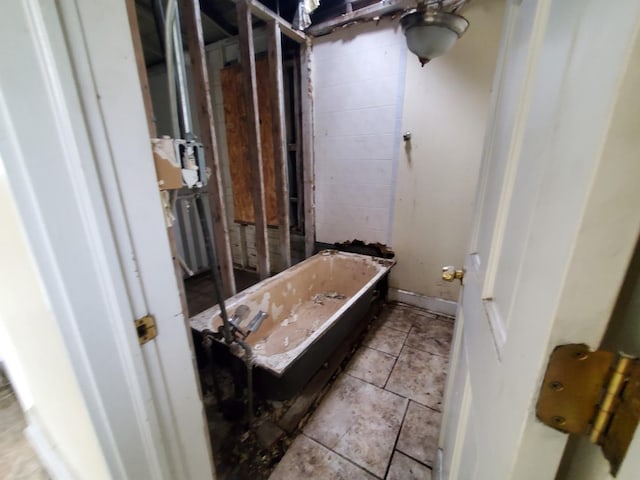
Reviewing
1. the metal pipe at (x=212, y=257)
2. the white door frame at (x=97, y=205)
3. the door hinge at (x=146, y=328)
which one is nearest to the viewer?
the white door frame at (x=97, y=205)

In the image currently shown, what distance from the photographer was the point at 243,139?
116 inches

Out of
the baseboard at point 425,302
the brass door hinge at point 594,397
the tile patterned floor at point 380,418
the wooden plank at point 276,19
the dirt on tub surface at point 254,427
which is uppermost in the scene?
the wooden plank at point 276,19

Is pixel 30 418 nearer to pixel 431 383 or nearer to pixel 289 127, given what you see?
pixel 431 383

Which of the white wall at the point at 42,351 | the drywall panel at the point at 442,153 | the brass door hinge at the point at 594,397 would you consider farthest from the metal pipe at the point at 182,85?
the drywall panel at the point at 442,153

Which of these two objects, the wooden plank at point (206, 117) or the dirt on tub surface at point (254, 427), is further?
the wooden plank at point (206, 117)

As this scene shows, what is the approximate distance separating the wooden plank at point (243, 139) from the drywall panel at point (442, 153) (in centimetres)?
138

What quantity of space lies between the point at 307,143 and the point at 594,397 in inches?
110

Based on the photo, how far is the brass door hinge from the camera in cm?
24

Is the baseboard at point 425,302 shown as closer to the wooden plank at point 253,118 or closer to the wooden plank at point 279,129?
the wooden plank at point 279,129

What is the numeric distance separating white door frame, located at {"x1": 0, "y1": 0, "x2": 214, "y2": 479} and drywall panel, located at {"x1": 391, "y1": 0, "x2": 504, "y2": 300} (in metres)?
2.14

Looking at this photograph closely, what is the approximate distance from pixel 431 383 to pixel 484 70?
232 cm

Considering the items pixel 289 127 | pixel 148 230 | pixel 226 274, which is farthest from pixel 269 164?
pixel 148 230

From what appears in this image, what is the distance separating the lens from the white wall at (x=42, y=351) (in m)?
0.65

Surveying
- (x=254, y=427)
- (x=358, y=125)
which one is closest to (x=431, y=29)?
(x=358, y=125)
